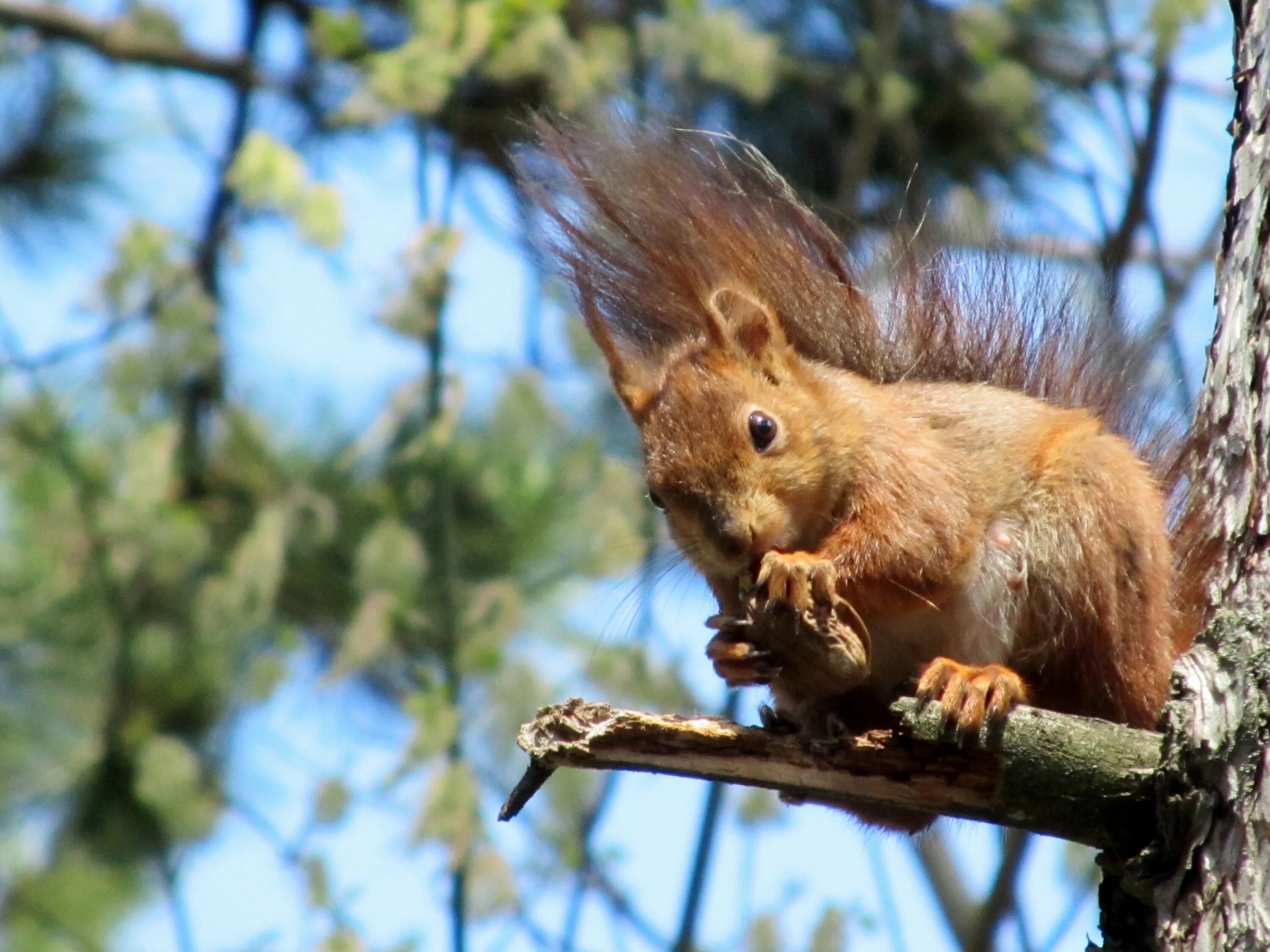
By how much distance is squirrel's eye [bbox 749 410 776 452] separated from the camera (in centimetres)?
274

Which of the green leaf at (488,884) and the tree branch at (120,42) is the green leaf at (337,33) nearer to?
the tree branch at (120,42)

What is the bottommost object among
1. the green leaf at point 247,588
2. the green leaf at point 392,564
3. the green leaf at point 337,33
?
the green leaf at point 392,564

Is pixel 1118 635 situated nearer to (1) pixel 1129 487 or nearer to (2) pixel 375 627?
(1) pixel 1129 487

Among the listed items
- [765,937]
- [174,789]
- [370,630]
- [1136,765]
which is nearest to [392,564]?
[370,630]

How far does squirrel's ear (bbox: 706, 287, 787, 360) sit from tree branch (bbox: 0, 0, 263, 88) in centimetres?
325

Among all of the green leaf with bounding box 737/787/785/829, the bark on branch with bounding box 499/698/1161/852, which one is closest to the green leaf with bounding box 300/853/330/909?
the green leaf with bounding box 737/787/785/829

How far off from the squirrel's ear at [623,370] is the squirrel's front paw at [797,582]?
29.6 inches

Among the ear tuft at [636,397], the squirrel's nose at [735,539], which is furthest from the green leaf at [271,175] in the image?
the squirrel's nose at [735,539]

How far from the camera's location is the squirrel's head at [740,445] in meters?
2.64

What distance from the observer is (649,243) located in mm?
2828

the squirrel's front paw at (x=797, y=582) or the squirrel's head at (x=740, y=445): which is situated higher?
the squirrel's head at (x=740, y=445)

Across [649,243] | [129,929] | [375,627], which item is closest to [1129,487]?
[649,243]

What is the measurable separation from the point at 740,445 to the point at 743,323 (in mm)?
287

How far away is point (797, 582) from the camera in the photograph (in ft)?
7.34
